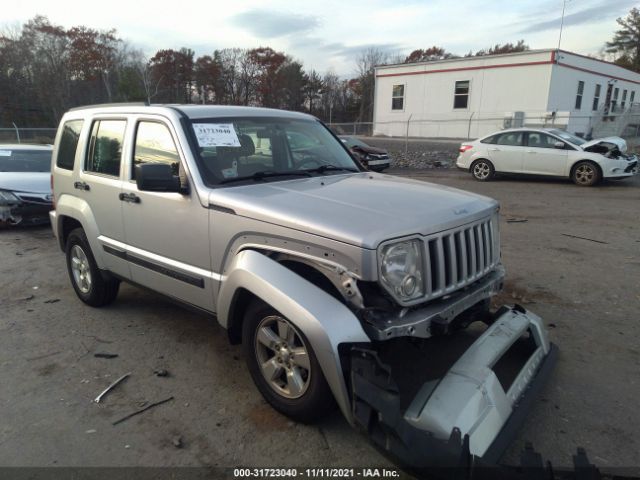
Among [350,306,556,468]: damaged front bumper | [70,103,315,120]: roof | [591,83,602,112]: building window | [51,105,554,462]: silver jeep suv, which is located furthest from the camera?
[591,83,602,112]: building window

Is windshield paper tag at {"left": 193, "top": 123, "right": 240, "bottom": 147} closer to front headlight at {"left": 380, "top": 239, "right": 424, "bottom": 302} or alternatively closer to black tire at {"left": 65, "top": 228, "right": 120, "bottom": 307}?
front headlight at {"left": 380, "top": 239, "right": 424, "bottom": 302}

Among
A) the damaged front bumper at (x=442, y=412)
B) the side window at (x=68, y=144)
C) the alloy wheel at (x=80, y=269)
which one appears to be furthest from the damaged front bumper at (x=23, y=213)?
the damaged front bumper at (x=442, y=412)

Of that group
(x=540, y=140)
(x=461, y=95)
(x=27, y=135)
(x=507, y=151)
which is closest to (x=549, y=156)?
(x=540, y=140)

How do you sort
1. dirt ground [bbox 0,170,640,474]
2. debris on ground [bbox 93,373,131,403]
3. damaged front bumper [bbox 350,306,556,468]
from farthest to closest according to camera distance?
debris on ground [bbox 93,373,131,403] → dirt ground [bbox 0,170,640,474] → damaged front bumper [bbox 350,306,556,468]

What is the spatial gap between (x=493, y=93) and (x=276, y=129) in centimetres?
2519

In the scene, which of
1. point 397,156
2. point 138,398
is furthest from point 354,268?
point 397,156

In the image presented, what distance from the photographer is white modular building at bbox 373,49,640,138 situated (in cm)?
2414

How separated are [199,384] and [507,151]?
12.7 metres

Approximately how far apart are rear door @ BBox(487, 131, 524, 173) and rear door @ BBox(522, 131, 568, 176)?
0.57ft

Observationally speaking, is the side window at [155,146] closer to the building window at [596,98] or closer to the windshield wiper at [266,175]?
the windshield wiper at [266,175]

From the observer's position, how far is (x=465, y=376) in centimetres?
256

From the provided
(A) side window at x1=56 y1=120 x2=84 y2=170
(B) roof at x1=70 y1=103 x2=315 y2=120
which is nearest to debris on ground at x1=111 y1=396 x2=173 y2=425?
(B) roof at x1=70 y1=103 x2=315 y2=120

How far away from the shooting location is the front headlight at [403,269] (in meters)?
2.52

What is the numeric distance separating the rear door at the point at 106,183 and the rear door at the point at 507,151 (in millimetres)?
12149
